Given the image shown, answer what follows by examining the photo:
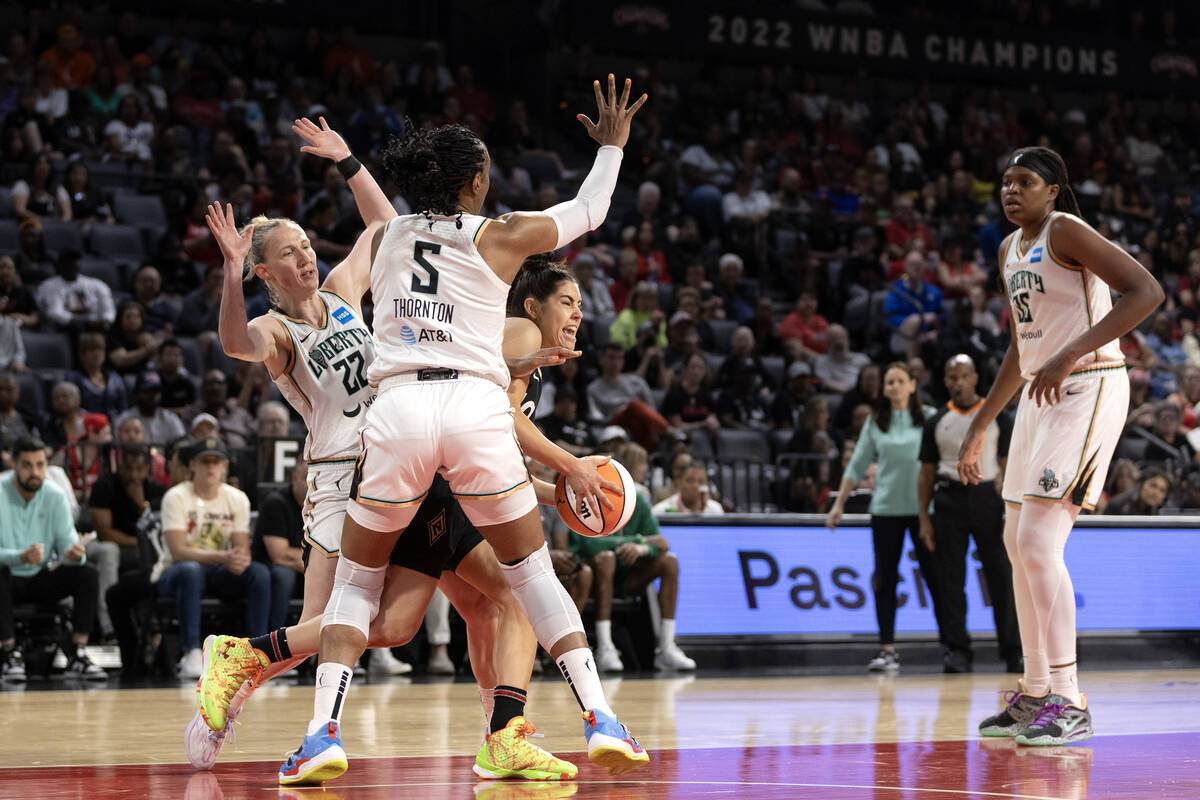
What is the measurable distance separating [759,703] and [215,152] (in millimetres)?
9719

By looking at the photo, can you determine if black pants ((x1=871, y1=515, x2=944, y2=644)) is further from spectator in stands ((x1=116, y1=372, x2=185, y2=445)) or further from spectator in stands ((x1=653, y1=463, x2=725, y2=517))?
spectator in stands ((x1=116, y1=372, x2=185, y2=445))

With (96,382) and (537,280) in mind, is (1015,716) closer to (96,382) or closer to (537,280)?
(537,280)

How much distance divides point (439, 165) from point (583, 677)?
1.60 m

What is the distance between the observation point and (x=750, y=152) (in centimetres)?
1823

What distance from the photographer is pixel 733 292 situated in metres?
16.6

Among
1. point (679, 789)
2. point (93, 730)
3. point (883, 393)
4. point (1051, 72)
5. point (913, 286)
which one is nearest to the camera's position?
point (679, 789)

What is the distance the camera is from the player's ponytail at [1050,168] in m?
5.93

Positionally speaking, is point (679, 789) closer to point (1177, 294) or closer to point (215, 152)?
point (215, 152)

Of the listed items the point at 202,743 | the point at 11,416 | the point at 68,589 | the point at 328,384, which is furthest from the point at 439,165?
the point at 11,416

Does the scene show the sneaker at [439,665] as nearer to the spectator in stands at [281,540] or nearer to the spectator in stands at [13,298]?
the spectator in stands at [281,540]

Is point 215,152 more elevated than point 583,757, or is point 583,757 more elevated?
point 215,152

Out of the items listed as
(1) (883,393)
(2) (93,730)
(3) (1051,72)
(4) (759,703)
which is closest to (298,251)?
(2) (93,730)

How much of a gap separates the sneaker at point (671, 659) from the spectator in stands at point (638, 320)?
485cm

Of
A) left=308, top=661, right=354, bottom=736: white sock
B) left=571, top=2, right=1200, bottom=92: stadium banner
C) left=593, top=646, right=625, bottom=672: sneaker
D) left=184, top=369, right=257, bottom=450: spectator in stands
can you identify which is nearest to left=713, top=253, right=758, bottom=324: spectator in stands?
left=571, top=2, right=1200, bottom=92: stadium banner
